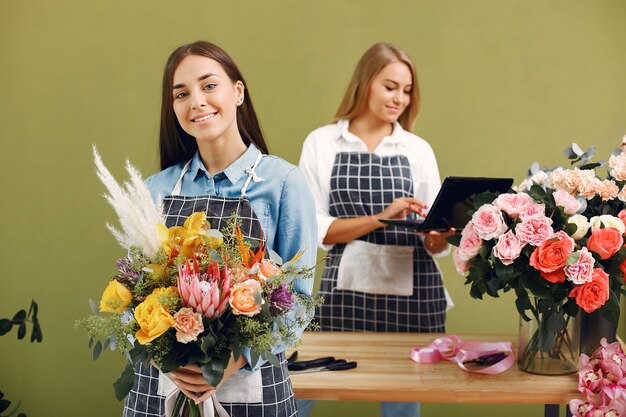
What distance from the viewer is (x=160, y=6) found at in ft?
12.5

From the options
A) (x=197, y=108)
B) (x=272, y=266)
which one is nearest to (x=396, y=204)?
(x=197, y=108)

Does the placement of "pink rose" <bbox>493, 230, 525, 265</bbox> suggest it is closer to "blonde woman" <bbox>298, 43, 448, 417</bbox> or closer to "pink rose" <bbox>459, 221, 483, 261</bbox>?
"pink rose" <bbox>459, 221, 483, 261</bbox>

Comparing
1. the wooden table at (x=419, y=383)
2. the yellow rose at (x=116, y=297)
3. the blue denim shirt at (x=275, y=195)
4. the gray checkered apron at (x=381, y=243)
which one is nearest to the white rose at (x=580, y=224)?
the wooden table at (x=419, y=383)

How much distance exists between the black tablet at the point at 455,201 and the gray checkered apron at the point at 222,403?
74 centimetres

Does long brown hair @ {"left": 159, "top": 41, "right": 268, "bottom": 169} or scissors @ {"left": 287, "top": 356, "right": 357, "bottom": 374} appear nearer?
long brown hair @ {"left": 159, "top": 41, "right": 268, "bottom": 169}

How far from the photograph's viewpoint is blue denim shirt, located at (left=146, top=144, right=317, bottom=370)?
1683 millimetres

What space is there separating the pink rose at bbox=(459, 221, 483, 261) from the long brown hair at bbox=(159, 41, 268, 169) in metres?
0.58

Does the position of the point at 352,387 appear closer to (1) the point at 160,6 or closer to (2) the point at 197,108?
(2) the point at 197,108

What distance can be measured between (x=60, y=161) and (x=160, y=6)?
0.95m

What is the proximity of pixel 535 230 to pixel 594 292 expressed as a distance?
0.66 feet

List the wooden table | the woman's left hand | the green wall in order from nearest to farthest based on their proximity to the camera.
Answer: the wooden table
the woman's left hand
the green wall

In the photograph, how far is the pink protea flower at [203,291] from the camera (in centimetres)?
129

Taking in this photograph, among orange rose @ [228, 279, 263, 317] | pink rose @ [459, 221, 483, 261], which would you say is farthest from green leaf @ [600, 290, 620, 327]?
orange rose @ [228, 279, 263, 317]

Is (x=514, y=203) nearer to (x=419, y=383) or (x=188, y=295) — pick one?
(x=419, y=383)
